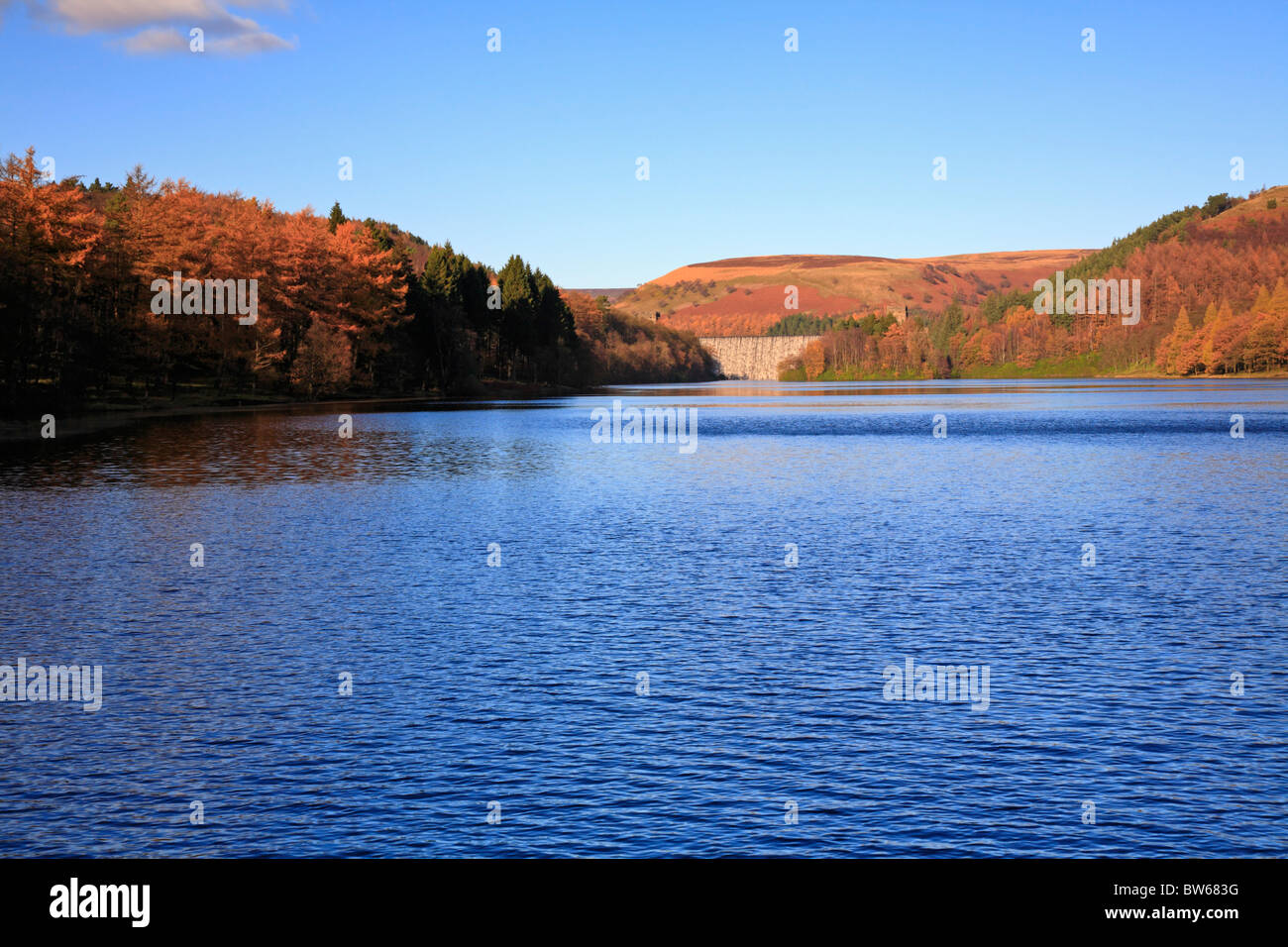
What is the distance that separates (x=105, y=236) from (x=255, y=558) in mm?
82841

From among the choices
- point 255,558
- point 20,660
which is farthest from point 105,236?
point 20,660

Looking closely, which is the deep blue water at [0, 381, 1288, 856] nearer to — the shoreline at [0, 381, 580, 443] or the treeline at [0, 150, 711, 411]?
the shoreline at [0, 381, 580, 443]

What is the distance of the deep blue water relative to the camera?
11.4m

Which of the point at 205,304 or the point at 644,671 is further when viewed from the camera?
the point at 205,304

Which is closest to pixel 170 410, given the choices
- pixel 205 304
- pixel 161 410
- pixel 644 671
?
pixel 161 410

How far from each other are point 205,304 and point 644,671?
103911 mm

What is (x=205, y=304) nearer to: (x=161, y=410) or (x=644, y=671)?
(x=161, y=410)

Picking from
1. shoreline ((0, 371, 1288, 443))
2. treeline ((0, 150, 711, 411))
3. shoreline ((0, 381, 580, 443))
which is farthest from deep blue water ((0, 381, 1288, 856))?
treeline ((0, 150, 711, 411))

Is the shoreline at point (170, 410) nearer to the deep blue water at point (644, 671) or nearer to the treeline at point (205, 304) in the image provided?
the treeline at point (205, 304)

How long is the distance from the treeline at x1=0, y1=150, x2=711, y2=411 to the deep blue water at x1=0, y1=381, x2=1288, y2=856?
4685 cm

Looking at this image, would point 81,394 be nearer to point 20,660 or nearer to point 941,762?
point 20,660

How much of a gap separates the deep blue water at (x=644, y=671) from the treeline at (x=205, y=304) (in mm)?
46854

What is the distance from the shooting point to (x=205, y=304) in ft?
361

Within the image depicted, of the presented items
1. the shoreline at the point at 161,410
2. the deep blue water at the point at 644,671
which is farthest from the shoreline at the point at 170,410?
the deep blue water at the point at 644,671
